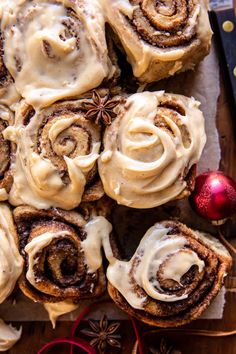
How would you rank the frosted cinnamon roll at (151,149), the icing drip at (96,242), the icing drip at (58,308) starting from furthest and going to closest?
1. the icing drip at (58,308)
2. the icing drip at (96,242)
3. the frosted cinnamon roll at (151,149)

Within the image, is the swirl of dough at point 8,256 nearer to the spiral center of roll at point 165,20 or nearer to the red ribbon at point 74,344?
the red ribbon at point 74,344

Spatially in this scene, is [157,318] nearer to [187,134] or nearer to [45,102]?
[187,134]

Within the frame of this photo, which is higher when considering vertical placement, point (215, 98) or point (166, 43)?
point (166, 43)

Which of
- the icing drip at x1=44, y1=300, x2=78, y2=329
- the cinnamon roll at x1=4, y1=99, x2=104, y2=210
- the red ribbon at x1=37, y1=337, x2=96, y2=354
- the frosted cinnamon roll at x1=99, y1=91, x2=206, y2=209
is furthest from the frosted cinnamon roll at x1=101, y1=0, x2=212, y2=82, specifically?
the red ribbon at x1=37, y1=337, x2=96, y2=354

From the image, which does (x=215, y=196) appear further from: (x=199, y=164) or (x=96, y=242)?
(x=96, y=242)

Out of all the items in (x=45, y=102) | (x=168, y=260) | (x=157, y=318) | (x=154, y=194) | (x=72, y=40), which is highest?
(x=72, y=40)

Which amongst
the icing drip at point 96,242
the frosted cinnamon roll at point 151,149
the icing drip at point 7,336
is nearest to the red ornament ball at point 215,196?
the frosted cinnamon roll at point 151,149

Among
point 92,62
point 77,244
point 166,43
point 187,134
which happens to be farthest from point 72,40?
point 77,244
